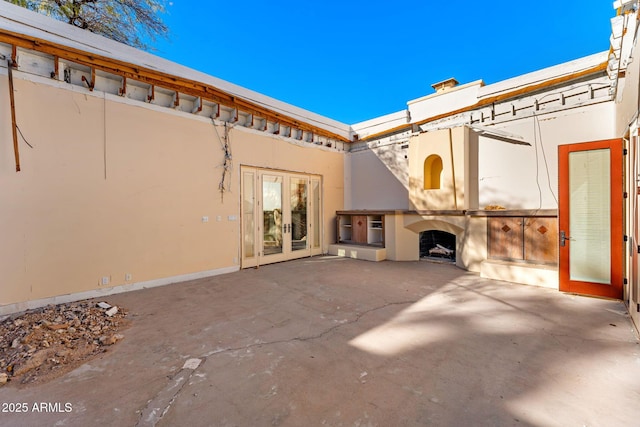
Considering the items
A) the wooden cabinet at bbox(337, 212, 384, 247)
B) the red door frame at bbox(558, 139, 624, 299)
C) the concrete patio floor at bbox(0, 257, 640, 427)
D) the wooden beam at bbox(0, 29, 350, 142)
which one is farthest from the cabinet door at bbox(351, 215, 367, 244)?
the red door frame at bbox(558, 139, 624, 299)

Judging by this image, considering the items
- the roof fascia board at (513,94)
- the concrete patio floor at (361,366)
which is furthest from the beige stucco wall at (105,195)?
the roof fascia board at (513,94)

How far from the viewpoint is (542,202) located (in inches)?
235

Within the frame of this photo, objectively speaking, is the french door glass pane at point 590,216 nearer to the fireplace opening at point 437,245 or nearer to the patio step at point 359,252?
the fireplace opening at point 437,245

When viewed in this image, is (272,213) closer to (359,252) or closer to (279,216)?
(279,216)

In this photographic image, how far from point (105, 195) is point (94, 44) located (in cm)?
253

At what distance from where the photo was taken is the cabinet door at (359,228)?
8227 millimetres

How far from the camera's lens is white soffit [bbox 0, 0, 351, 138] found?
390cm

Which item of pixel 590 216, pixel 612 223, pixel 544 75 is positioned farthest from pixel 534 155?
pixel 612 223

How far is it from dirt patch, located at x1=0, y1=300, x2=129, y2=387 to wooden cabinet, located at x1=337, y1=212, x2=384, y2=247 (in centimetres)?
604

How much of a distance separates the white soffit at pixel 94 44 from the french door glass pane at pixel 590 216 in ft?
21.3

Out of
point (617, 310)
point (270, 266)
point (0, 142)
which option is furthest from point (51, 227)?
point (617, 310)

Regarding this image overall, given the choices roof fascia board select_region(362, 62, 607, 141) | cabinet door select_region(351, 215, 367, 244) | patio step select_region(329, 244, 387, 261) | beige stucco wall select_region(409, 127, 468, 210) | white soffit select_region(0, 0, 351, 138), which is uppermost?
white soffit select_region(0, 0, 351, 138)

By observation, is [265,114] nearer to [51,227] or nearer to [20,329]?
[51,227]

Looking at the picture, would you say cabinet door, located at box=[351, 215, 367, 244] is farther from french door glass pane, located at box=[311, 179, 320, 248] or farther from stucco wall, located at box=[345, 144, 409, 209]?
french door glass pane, located at box=[311, 179, 320, 248]
